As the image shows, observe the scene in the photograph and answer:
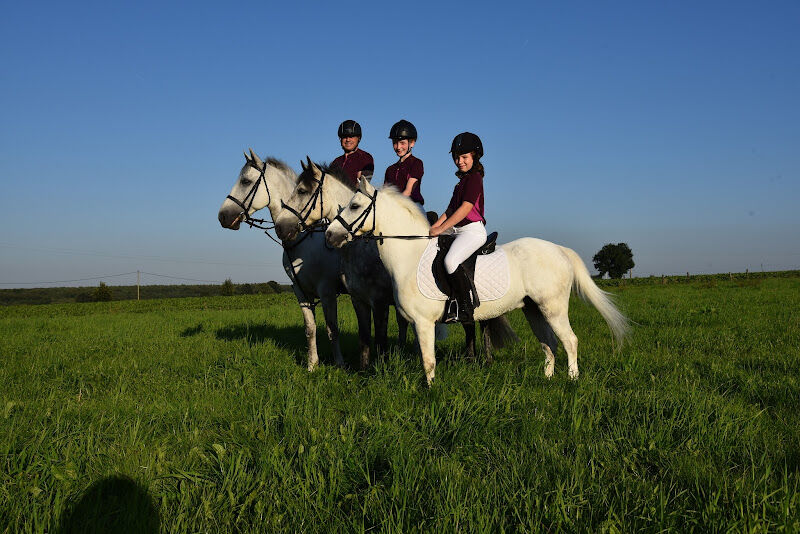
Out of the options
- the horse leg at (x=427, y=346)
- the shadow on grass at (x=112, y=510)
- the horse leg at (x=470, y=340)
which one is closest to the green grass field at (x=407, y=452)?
the shadow on grass at (x=112, y=510)

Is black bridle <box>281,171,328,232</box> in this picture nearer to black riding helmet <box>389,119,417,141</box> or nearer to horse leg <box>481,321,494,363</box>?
black riding helmet <box>389,119,417,141</box>

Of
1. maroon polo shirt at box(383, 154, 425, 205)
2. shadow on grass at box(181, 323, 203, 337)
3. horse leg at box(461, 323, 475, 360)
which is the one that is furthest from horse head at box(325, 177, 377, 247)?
shadow on grass at box(181, 323, 203, 337)

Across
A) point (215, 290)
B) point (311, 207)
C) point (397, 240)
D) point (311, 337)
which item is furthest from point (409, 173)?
point (215, 290)

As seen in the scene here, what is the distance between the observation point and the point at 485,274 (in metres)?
5.77

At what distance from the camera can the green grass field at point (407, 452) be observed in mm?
2688

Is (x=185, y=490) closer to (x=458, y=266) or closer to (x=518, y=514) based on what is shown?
(x=518, y=514)

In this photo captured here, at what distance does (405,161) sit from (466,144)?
5.56ft

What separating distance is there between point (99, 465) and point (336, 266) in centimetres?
456

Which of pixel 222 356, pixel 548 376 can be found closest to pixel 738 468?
pixel 548 376

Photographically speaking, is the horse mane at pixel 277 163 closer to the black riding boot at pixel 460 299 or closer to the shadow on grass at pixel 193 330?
the black riding boot at pixel 460 299

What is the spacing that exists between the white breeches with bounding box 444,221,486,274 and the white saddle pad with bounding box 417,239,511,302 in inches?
8.8

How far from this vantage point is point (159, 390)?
18.6ft

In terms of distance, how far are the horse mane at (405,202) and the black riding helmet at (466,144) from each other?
78 cm

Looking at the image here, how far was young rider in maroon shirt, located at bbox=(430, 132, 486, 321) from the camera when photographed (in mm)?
5477
